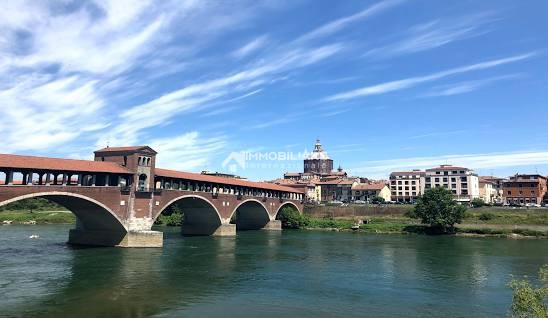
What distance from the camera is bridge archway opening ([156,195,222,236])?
63.0 m

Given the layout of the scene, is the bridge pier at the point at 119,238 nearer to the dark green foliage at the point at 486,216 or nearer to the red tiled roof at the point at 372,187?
the dark green foliage at the point at 486,216

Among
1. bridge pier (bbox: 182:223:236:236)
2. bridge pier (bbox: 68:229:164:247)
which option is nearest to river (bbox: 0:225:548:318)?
bridge pier (bbox: 68:229:164:247)

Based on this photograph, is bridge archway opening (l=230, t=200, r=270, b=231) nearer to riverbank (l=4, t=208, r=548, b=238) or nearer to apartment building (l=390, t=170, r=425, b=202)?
riverbank (l=4, t=208, r=548, b=238)

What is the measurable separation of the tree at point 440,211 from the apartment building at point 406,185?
4558cm

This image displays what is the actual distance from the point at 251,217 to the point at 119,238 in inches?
1575

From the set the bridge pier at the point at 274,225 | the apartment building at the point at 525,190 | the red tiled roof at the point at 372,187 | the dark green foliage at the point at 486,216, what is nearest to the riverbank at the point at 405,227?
the dark green foliage at the point at 486,216

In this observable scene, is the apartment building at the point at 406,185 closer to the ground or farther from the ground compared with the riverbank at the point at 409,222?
farther from the ground

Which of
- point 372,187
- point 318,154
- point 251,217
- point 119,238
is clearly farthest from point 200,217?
point 318,154

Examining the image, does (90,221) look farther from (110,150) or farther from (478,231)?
(478,231)

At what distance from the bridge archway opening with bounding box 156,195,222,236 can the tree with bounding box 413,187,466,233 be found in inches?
1298

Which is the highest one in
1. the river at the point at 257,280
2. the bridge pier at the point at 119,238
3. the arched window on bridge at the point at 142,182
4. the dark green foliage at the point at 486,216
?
the arched window on bridge at the point at 142,182

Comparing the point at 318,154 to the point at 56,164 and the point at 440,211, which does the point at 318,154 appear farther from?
the point at 56,164

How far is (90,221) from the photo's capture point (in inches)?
1901

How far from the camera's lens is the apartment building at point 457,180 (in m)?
109
